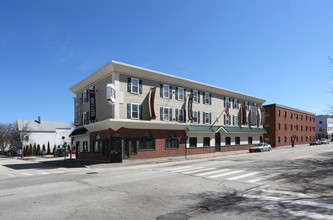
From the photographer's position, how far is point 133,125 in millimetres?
24656

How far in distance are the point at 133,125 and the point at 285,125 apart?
4482cm

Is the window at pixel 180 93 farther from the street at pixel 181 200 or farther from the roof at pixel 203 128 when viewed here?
the street at pixel 181 200

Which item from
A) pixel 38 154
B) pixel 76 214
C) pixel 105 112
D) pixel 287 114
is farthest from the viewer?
pixel 287 114

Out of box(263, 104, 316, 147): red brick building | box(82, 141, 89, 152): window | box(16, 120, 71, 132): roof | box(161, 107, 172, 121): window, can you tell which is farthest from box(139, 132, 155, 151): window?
box(16, 120, 71, 132): roof

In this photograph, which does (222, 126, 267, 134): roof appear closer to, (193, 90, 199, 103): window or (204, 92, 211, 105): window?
(204, 92, 211, 105): window

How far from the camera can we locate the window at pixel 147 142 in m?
25.8

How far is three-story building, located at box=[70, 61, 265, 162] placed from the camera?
24.2 metres

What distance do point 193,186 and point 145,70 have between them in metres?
18.0

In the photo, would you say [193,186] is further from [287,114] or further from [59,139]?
[59,139]

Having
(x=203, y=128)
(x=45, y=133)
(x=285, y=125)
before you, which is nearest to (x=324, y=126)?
(x=285, y=125)

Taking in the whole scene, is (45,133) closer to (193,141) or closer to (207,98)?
(193,141)

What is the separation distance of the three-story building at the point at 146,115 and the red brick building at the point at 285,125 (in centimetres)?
1739

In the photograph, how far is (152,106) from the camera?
2603 cm

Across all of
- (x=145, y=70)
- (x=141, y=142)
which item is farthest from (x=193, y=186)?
(x=145, y=70)
